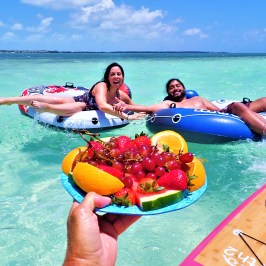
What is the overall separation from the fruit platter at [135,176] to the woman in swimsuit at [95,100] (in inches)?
127

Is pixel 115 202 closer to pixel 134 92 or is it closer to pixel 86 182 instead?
pixel 86 182

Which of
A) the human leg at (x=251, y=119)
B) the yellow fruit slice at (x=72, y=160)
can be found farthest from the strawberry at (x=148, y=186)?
the human leg at (x=251, y=119)

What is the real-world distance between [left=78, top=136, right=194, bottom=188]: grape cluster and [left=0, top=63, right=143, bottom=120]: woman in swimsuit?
126 inches

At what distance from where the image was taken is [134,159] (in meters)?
1.52

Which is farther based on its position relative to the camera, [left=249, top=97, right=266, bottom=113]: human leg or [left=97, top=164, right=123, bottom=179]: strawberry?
[left=249, top=97, right=266, bottom=113]: human leg

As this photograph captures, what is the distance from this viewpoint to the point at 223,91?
461 inches

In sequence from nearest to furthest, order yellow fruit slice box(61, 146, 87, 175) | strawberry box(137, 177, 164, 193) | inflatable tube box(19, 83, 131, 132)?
strawberry box(137, 177, 164, 193)
yellow fruit slice box(61, 146, 87, 175)
inflatable tube box(19, 83, 131, 132)

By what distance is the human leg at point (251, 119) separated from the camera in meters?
4.41

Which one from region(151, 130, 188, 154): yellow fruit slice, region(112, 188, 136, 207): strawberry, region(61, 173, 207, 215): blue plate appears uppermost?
region(151, 130, 188, 154): yellow fruit slice

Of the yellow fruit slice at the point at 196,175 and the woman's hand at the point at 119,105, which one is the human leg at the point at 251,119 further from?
the yellow fruit slice at the point at 196,175

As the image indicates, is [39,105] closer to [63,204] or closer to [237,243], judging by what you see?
[63,204]

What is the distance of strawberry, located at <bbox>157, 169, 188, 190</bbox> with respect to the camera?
1.43 metres

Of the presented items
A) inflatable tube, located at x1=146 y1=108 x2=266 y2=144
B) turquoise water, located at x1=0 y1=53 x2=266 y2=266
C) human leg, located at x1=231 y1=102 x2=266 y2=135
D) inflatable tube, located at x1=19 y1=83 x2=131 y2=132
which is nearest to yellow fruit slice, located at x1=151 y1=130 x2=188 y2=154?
turquoise water, located at x1=0 y1=53 x2=266 y2=266

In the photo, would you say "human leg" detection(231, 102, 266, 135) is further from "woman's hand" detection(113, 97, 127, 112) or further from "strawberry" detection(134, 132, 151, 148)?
"strawberry" detection(134, 132, 151, 148)
